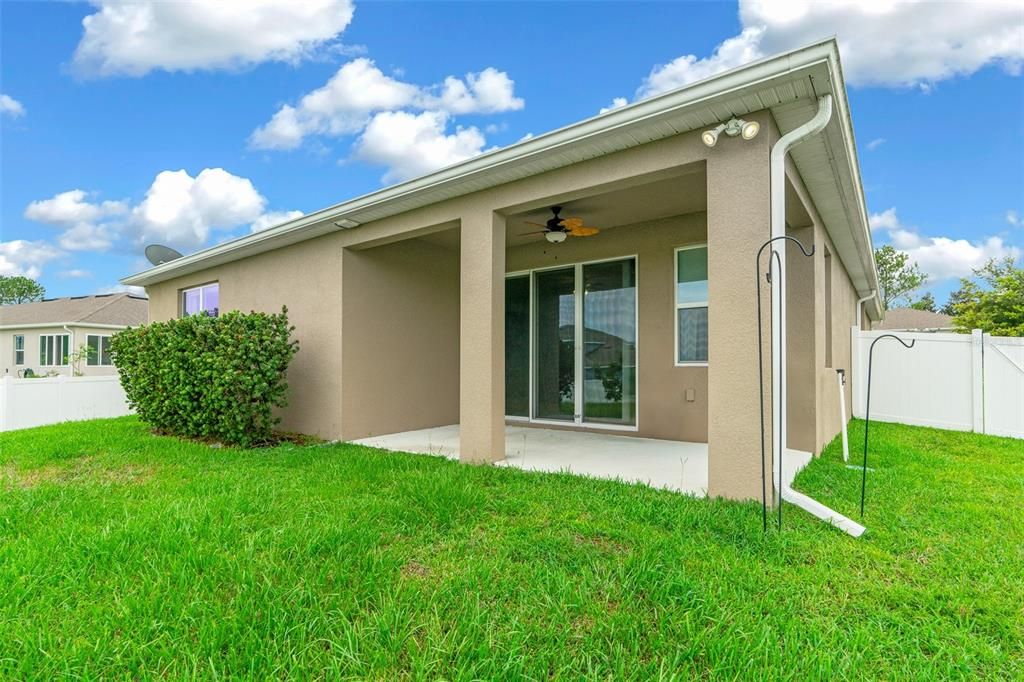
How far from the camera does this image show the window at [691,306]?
6.17m

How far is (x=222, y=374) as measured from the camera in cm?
597

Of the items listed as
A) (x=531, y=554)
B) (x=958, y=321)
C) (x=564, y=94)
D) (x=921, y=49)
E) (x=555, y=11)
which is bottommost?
(x=531, y=554)

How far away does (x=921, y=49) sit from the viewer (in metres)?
11.8

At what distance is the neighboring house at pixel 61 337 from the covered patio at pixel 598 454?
1887 centimetres

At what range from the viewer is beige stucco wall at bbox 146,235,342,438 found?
6.61 metres

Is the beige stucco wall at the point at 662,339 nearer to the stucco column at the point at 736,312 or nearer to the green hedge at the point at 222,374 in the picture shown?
the stucco column at the point at 736,312

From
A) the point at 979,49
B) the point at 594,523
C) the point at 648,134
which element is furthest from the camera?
the point at 979,49

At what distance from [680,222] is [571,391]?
2.83 metres

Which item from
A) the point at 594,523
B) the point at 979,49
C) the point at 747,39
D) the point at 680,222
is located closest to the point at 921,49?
the point at 979,49

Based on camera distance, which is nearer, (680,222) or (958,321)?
(680,222)

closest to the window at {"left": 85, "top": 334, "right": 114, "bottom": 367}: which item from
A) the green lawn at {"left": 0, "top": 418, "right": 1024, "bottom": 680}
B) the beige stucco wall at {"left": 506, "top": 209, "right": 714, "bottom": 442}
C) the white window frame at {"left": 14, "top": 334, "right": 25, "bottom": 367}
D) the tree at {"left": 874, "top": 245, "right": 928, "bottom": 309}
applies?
the white window frame at {"left": 14, "top": 334, "right": 25, "bottom": 367}

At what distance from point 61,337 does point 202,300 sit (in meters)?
15.6

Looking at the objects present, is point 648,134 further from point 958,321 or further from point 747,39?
point 958,321

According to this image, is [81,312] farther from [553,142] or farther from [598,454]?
[553,142]
